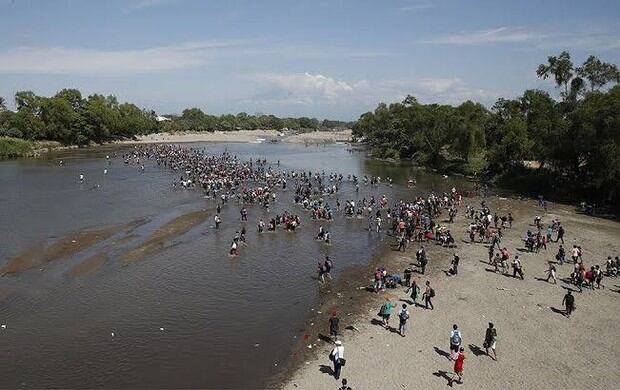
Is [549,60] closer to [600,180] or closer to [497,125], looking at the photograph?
[497,125]

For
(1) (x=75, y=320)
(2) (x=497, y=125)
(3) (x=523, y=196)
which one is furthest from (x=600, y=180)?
(1) (x=75, y=320)

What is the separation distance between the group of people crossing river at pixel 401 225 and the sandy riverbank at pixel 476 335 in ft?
1.81

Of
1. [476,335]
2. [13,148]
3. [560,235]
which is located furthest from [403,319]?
[13,148]

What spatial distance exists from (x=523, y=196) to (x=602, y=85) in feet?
59.1

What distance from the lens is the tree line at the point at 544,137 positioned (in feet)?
150

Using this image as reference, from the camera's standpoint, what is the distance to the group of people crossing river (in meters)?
23.9

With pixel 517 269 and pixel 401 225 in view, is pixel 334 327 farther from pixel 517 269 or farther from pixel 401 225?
pixel 401 225

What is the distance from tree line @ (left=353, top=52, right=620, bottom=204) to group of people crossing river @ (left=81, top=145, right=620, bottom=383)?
6.49 metres

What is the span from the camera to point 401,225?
117 feet

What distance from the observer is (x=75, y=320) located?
830 inches

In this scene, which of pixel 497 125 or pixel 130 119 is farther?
pixel 130 119

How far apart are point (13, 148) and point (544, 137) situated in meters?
86.0

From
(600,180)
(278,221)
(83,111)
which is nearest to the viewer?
(278,221)

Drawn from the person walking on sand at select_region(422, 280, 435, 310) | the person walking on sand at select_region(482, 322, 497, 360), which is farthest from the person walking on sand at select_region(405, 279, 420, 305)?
the person walking on sand at select_region(482, 322, 497, 360)
